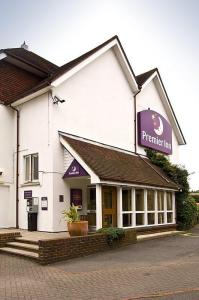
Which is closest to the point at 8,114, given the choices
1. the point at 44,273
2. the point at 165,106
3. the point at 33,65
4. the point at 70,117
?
the point at 70,117

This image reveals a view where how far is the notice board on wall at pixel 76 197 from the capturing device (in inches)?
671

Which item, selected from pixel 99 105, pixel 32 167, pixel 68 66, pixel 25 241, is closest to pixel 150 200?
pixel 99 105

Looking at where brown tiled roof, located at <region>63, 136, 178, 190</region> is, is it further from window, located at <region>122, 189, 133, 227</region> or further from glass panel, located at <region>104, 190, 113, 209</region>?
glass panel, located at <region>104, 190, 113, 209</region>

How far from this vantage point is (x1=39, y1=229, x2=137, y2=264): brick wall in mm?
11250

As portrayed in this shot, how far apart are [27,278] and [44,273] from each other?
66 centimetres

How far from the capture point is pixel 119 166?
17.8 meters

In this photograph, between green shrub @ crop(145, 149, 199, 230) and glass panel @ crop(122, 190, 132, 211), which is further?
green shrub @ crop(145, 149, 199, 230)

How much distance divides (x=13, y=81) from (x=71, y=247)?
11.0 metres

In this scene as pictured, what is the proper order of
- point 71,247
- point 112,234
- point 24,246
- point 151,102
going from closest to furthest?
point 71,247 → point 24,246 → point 112,234 → point 151,102

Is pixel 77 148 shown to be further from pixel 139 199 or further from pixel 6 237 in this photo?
pixel 6 237

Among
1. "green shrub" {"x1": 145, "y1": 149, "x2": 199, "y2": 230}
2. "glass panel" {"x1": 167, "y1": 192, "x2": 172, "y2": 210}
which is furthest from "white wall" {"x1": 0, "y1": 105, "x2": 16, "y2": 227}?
"green shrub" {"x1": 145, "y1": 149, "x2": 199, "y2": 230}

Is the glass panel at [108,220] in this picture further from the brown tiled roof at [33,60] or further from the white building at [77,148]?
the brown tiled roof at [33,60]

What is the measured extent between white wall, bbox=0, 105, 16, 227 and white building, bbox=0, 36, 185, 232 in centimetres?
5

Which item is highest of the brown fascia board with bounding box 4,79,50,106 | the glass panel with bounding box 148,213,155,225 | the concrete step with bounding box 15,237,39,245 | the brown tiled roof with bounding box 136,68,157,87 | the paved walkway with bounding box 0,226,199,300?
the brown tiled roof with bounding box 136,68,157,87
